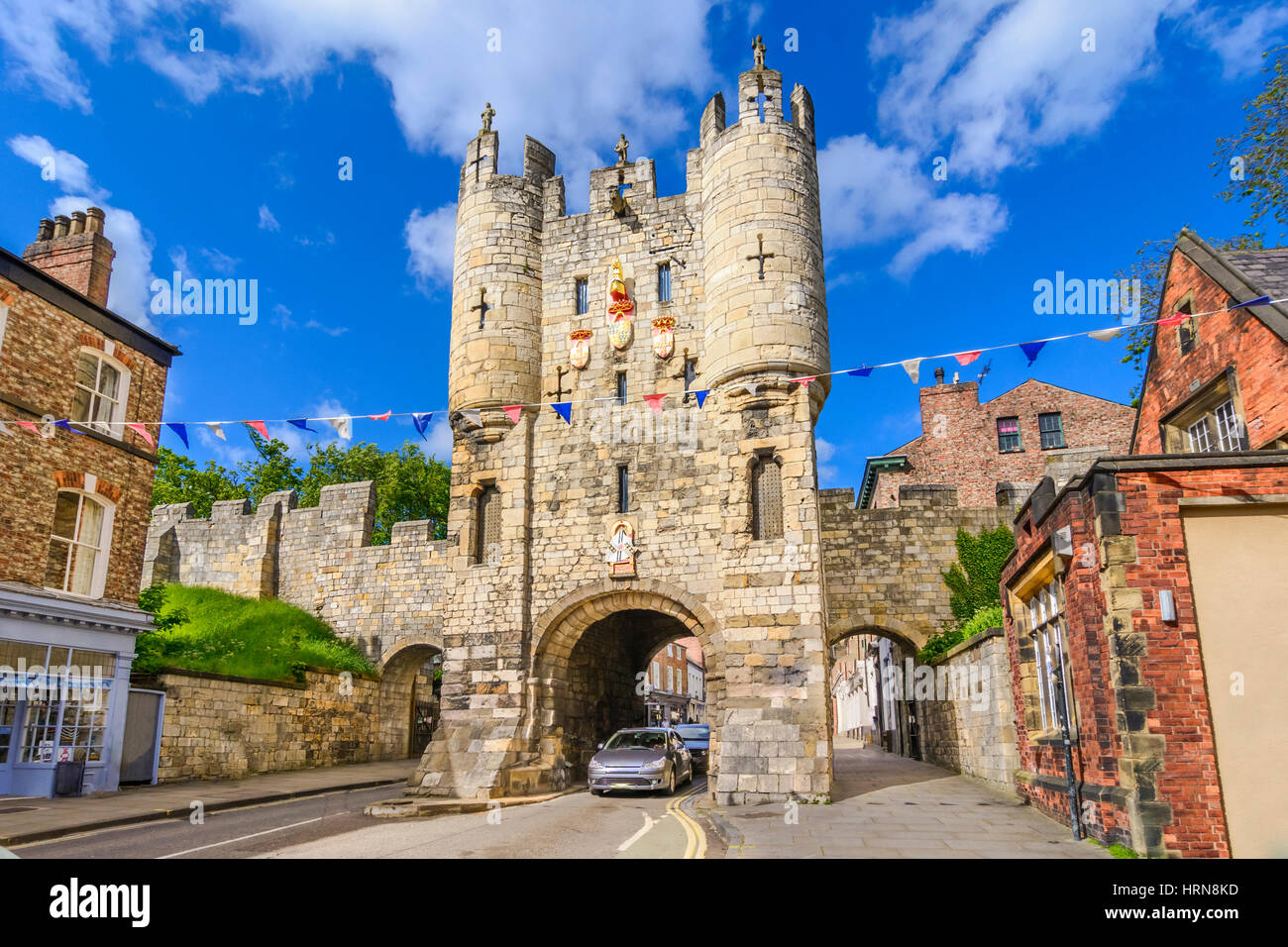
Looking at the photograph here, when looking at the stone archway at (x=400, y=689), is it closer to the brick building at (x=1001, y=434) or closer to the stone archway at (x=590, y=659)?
the stone archway at (x=590, y=659)

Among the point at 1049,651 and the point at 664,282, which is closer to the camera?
the point at 1049,651

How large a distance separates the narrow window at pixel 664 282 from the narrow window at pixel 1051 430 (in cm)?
1809

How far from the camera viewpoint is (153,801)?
1373 cm

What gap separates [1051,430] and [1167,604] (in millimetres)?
24263

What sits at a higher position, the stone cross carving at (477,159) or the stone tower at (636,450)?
the stone cross carving at (477,159)

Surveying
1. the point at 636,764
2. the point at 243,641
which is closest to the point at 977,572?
the point at 636,764

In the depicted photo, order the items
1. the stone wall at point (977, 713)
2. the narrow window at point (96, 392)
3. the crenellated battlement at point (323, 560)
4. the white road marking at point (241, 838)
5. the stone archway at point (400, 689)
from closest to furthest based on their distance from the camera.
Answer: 1. the white road marking at point (241, 838)
2. the stone wall at point (977, 713)
3. the narrow window at point (96, 392)
4. the stone archway at point (400, 689)
5. the crenellated battlement at point (323, 560)

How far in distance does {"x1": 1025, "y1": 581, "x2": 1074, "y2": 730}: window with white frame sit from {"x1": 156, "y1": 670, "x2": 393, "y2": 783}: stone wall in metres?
15.3

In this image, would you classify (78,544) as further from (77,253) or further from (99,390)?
(77,253)

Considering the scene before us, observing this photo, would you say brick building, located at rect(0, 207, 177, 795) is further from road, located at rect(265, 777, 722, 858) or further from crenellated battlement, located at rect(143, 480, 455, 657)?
crenellated battlement, located at rect(143, 480, 455, 657)

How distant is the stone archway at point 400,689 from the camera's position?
24.5 meters

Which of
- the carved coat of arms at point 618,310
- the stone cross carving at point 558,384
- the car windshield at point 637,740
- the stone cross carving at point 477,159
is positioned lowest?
the car windshield at point 637,740

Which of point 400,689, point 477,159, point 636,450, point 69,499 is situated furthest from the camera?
point 400,689

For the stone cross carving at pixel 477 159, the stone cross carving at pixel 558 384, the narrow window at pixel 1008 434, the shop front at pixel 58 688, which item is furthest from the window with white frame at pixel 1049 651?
the narrow window at pixel 1008 434
